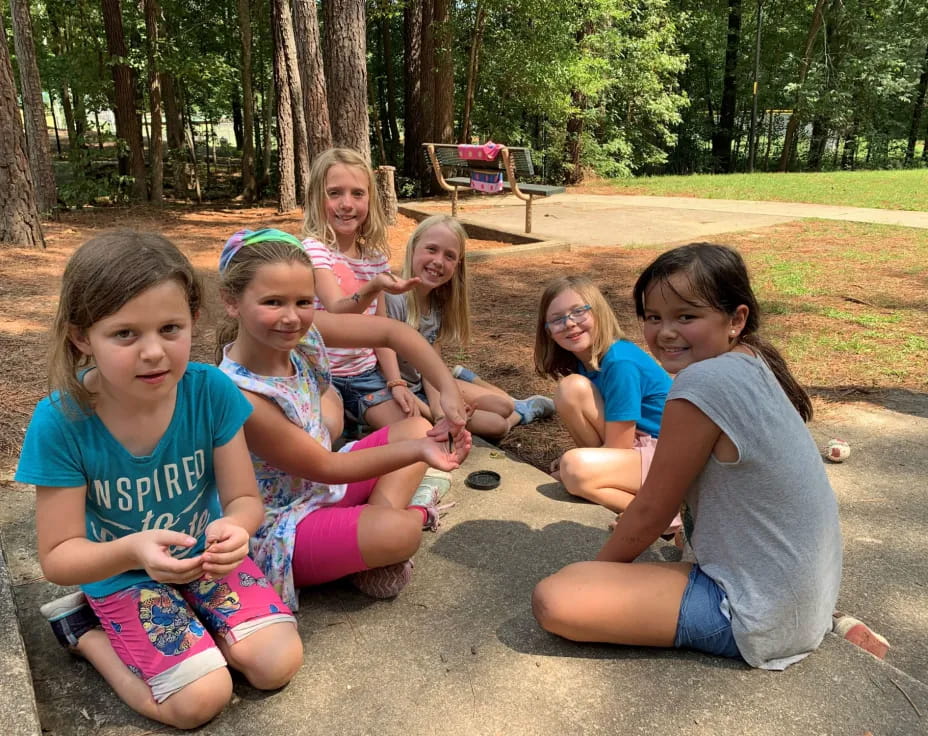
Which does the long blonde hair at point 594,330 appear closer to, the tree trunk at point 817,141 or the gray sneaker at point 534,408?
the gray sneaker at point 534,408

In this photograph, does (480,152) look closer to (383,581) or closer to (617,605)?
(383,581)

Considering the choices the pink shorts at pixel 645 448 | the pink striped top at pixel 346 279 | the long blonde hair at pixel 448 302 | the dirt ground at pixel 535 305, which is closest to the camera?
the pink shorts at pixel 645 448

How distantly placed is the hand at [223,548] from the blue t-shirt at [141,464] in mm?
250

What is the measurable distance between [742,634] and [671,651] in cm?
21

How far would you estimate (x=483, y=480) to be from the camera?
125 inches

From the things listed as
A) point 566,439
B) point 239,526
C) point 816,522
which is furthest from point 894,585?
point 239,526

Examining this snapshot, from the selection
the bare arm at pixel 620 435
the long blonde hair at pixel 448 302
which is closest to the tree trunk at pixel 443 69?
the long blonde hair at pixel 448 302

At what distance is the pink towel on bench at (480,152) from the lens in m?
9.75

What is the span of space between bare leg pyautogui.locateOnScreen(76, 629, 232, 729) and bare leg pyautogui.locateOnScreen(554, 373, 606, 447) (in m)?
1.79

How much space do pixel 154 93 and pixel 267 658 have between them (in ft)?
48.1

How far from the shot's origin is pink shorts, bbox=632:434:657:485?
117 inches

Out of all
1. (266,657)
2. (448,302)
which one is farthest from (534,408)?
(266,657)

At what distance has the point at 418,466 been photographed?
2629mm

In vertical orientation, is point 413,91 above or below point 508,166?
above
